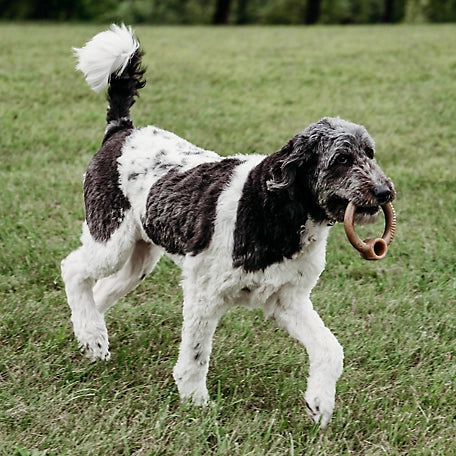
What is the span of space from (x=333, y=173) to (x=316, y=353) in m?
0.88

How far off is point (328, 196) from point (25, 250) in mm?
3290

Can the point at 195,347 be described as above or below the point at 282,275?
below

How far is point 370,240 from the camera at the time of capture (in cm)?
358

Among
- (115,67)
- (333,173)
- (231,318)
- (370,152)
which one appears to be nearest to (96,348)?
(231,318)

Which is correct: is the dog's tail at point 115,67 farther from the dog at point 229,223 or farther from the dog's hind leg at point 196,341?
the dog's hind leg at point 196,341

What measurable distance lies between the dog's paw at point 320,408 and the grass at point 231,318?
0.21ft

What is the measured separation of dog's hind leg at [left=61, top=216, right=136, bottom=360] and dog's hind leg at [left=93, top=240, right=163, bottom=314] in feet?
0.56

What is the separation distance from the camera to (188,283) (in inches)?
150

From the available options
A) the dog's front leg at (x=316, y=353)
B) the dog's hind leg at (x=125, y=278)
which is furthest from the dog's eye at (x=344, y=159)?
the dog's hind leg at (x=125, y=278)

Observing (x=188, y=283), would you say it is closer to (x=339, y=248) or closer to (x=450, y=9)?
(x=339, y=248)

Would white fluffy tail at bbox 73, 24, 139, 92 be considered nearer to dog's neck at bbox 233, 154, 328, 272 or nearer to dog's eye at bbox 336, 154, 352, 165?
dog's neck at bbox 233, 154, 328, 272

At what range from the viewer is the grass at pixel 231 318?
11.9 feet

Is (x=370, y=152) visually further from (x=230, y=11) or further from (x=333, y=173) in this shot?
(x=230, y=11)

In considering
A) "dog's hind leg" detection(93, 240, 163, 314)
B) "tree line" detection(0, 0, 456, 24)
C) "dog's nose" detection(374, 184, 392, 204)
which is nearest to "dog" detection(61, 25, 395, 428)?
"dog's nose" detection(374, 184, 392, 204)
